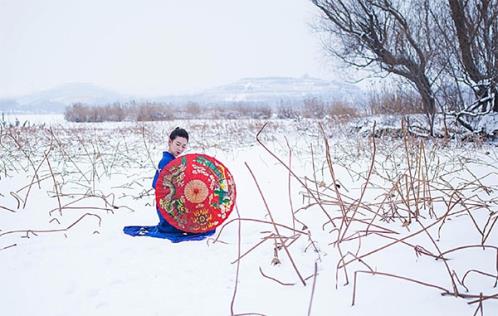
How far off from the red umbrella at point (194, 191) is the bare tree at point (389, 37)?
6.47 m

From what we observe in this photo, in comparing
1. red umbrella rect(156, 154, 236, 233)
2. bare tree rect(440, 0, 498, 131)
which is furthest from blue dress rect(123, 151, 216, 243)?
bare tree rect(440, 0, 498, 131)

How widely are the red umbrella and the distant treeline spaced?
681 cm

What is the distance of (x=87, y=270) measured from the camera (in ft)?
5.82

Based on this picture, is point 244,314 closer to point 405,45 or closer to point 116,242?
point 116,242

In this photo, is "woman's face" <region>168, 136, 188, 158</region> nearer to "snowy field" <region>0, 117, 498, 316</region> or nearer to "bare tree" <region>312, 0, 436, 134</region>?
"snowy field" <region>0, 117, 498, 316</region>

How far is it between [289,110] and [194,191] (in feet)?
62.9

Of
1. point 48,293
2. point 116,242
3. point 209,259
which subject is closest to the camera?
point 48,293

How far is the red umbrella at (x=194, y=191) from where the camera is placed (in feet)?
8.04

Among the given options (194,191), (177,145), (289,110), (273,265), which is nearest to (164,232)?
(194,191)

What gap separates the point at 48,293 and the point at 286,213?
1.76 meters

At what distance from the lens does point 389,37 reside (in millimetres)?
8961

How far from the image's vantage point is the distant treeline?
880 cm

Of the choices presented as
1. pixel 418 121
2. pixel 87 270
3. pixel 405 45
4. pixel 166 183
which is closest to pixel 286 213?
pixel 166 183

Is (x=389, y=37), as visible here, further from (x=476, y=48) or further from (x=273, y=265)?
(x=273, y=265)
